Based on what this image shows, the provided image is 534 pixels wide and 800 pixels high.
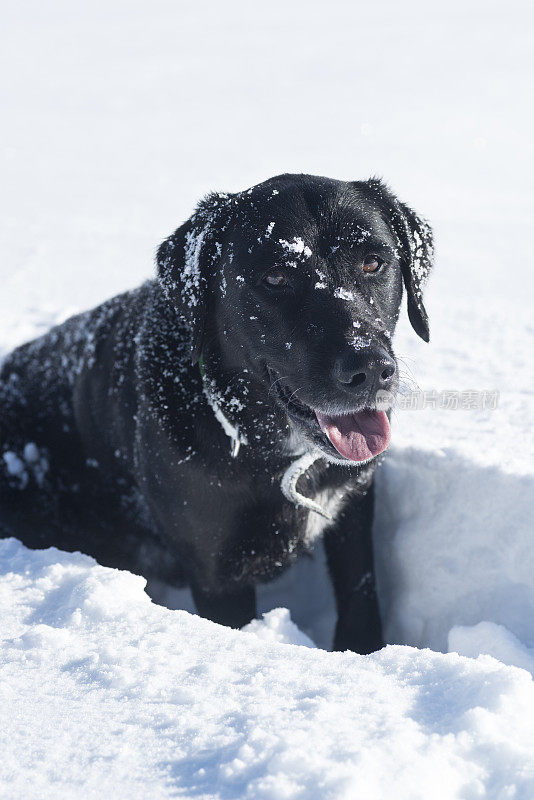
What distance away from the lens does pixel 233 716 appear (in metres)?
1.35

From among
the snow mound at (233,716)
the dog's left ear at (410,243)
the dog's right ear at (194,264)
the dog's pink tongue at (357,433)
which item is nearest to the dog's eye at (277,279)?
the dog's right ear at (194,264)

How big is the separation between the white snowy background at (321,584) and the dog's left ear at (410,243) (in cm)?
30

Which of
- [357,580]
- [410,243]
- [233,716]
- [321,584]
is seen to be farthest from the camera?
[321,584]

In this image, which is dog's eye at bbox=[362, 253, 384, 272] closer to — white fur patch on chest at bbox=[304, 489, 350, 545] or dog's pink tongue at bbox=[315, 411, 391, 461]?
dog's pink tongue at bbox=[315, 411, 391, 461]

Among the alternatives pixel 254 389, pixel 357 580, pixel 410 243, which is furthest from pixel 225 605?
pixel 410 243

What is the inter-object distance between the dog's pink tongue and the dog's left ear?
54cm

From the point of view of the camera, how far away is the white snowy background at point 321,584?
1.23 metres

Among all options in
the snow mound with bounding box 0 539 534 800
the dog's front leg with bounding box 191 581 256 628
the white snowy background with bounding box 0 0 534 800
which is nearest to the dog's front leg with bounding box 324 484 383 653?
the white snowy background with bounding box 0 0 534 800

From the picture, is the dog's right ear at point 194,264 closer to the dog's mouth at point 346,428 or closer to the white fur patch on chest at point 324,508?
the dog's mouth at point 346,428

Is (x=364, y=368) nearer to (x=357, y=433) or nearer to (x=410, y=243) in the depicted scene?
(x=357, y=433)

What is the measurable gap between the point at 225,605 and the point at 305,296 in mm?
1155

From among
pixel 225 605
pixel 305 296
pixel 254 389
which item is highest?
pixel 305 296

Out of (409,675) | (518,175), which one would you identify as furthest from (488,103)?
(409,675)

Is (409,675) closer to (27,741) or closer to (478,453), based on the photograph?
(27,741)
